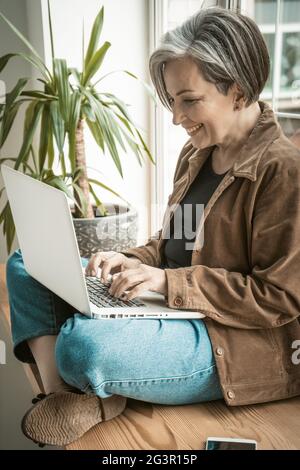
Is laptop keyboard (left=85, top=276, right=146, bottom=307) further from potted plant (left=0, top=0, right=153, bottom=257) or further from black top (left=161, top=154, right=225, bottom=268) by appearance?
potted plant (left=0, top=0, right=153, bottom=257)

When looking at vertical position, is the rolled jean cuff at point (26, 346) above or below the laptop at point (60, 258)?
below

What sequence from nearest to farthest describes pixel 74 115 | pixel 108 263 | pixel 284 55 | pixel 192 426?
pixel 192 426
pixel 108 263
pixel 284 55
pixel 74 115

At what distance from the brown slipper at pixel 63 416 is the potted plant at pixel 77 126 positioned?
1005mm

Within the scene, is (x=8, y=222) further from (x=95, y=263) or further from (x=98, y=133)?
(x=95, y=263)

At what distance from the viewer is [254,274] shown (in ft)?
4.10

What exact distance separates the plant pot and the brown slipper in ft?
3.44

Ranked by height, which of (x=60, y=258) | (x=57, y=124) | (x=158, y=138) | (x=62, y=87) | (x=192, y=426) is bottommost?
(x=192, y=426)

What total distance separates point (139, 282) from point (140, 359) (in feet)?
0.59

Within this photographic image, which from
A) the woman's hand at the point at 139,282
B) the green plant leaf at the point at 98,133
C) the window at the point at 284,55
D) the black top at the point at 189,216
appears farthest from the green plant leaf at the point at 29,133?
the woman's hand at the point at 139,282

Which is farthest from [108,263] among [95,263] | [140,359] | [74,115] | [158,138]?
[158,138]

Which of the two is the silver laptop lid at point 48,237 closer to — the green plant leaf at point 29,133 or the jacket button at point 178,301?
the jacket button at point 178,301

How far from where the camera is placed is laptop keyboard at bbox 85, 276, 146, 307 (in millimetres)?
1272

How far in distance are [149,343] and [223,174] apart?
20.4 inches

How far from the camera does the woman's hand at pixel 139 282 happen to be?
1.23 meters
